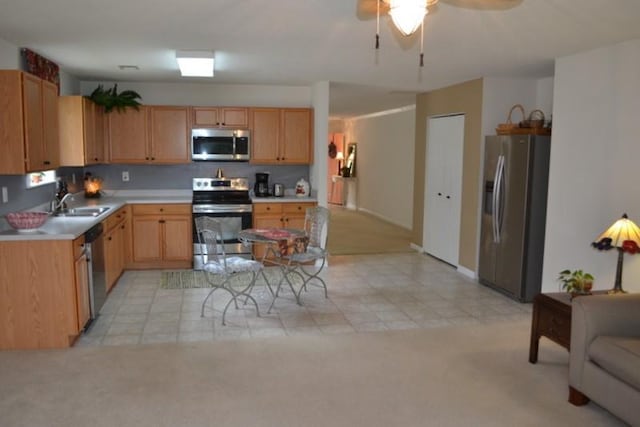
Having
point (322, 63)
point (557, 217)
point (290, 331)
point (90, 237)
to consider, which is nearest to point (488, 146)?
point (557, 217)

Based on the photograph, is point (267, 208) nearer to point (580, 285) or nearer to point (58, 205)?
point (58, 205)

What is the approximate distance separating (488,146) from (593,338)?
316 cm

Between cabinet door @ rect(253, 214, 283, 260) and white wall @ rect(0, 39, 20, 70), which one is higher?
white wall @ rect(0, 39, 20, 70)

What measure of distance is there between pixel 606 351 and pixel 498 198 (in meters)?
2.85

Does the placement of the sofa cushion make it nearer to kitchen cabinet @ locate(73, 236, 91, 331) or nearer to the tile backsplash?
kitchen cabinet @ locate(73, 236, 91, 331)

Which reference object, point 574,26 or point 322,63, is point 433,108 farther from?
point 574,26

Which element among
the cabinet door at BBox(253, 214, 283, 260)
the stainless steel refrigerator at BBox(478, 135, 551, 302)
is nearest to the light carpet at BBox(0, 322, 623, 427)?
the stainless steel refrigerator at BBox(478, 135, 551, 302)

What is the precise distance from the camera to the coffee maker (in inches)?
279

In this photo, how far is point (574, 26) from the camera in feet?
12.2

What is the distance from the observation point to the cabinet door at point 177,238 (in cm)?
654

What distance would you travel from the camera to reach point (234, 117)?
6.93 metres

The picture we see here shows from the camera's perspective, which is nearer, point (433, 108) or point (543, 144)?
point (543, 144)

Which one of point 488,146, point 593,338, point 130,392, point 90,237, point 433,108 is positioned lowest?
point 130,392

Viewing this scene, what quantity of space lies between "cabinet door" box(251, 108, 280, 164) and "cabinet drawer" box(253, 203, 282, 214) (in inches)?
25.9
